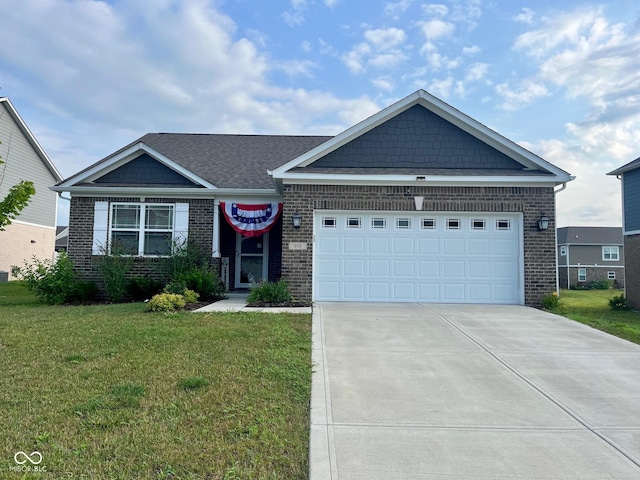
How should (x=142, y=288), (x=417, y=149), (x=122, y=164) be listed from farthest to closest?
(x=122, y=164) → (x=142, y=288) → (x=417, y=149)

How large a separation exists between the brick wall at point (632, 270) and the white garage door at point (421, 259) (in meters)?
7.79

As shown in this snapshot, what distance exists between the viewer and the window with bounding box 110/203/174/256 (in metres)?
12.7

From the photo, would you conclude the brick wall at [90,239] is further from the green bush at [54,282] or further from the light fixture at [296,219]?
the light fixture at [296,219]

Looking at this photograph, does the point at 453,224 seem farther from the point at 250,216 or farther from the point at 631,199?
the point at 631,199

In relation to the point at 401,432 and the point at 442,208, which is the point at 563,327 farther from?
the point at 401,432

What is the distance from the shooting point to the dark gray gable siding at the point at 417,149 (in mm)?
11305

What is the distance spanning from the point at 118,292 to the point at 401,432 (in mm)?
10167

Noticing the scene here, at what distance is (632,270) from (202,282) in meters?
15.3

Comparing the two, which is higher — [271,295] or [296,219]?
[296,219]

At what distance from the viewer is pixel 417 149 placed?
1138 cm

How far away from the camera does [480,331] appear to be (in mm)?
7789

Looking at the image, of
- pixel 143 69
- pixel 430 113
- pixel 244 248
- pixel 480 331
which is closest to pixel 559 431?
pixel 480 331

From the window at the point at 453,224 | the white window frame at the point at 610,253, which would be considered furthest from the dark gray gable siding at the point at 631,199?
the white window frame at the point at 610,253

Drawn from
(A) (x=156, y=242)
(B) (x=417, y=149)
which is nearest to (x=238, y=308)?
(A) (x=156, y=242)
